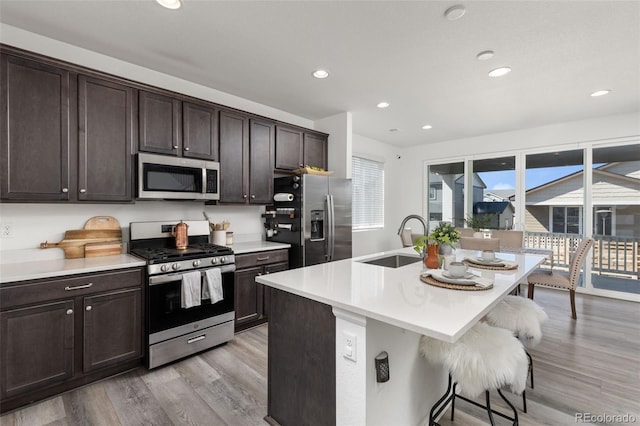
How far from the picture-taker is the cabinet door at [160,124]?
8.75 ft

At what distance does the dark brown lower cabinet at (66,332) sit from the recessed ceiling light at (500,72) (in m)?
3.74

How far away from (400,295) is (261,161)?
2.61m

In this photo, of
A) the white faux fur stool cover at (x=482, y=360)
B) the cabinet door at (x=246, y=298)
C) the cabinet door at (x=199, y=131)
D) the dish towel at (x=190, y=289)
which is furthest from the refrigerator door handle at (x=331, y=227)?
the white faux fur stool cover at (x=482, y=360)

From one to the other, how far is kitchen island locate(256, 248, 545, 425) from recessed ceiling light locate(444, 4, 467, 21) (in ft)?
5.89

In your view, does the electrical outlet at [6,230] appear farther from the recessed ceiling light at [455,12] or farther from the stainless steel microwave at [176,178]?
the recessed ceiling light at [455,12]

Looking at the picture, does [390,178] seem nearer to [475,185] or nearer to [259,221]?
[475,185]

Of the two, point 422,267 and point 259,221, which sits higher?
point 259,221

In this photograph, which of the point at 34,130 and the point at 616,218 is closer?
the point at 34,130

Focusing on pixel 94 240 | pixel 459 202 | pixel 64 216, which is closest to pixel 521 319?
pixel 94 240

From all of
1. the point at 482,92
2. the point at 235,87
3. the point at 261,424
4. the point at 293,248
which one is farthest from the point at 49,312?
the point at 482,92

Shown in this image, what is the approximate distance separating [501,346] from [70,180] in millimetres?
3175

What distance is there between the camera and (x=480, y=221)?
5543 mm

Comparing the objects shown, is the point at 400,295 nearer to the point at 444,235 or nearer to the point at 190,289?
the point at 444,235

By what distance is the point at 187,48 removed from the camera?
253 centimetres
